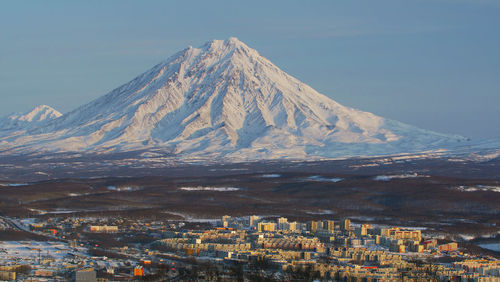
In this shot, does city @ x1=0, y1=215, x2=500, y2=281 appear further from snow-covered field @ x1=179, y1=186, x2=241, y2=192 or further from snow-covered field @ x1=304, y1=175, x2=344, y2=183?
snow-covered field @ x1=304, y1=175, x2=344, y2=183

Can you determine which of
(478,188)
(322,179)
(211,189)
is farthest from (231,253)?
(322,179)

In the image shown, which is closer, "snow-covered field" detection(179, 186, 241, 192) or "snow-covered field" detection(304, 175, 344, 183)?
"snow-covered field" detection(179, 186, 241, 192)

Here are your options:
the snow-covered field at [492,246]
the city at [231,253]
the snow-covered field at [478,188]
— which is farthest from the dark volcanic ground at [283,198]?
the city at [231,253]

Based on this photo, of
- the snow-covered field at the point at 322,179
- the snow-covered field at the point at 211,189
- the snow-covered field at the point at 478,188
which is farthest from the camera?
the snow-covered field at the point at 322,179

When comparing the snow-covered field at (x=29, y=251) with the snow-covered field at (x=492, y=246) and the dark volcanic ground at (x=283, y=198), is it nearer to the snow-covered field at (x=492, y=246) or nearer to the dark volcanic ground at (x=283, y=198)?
the dark volcanic ground at (x=283, y=198)

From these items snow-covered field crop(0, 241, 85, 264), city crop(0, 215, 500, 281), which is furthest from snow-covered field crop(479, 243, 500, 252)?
snow-covered field crop(0, 241, 85, 264)

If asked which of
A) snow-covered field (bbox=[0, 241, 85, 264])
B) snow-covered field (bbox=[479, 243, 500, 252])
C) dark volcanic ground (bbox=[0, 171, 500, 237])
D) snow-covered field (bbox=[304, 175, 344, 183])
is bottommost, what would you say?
snow-covered field (bbox=[479, 243, 500, 252])

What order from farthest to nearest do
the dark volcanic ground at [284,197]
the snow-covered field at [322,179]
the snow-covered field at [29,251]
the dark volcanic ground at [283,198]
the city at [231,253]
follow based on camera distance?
1. the snow-covered field at [322,179]
2. the dark volcanic ground at [284,197]
3. the dark volcanic ground at [283,198]
4. the snow-covered field at [29,251]
5. the city at [231,253]

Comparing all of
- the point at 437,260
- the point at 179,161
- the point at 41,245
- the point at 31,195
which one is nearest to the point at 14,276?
the point at 41,245

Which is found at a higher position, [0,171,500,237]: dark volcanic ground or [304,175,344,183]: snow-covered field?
[304,175,344,183]: snow-covered field

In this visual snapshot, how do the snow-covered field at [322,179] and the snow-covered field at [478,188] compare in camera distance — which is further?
the snow-covered field at [322,179]

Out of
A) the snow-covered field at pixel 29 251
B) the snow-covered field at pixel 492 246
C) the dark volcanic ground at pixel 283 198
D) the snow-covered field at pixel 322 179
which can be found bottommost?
the snow-covered field at pixel 492 246

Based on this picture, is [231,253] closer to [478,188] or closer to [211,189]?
[211,189]

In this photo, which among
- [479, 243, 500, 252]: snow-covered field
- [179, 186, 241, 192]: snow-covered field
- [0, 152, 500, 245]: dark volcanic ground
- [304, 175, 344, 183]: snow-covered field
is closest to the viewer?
[479, 243, 500, 252]: snow-covered field
